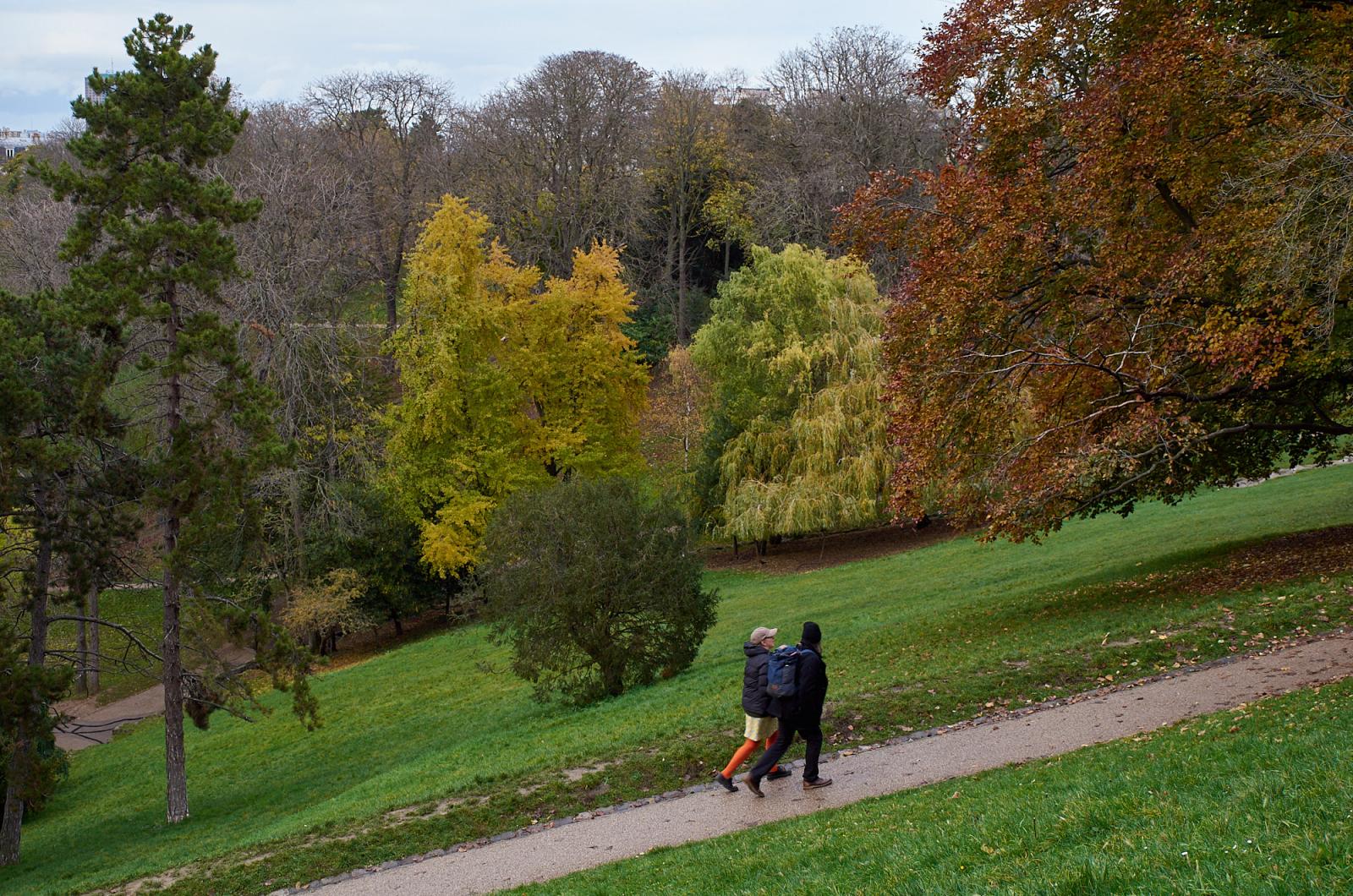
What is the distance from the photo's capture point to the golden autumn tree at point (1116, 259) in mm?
14789

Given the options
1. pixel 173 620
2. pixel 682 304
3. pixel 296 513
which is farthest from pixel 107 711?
pixel 682 304

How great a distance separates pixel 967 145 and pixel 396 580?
30.0m

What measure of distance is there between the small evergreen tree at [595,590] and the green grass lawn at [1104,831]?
33.6ft

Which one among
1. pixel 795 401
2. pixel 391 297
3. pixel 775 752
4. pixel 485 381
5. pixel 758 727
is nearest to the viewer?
pixel 775 752

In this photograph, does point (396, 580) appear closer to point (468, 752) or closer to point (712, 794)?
point (468, 752)

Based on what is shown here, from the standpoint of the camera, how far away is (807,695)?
11.3 metres

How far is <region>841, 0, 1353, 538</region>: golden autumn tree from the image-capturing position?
48.5 feet

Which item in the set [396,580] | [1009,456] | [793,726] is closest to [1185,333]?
[1009,456]

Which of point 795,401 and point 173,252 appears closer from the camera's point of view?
point 173,252

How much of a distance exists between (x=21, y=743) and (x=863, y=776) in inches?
637

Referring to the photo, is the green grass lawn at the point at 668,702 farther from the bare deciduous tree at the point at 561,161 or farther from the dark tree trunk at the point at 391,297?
the bare deciduous tree at the point at 561,161

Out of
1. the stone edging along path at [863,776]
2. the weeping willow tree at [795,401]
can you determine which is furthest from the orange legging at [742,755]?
the weeping willow tree at [795,401]

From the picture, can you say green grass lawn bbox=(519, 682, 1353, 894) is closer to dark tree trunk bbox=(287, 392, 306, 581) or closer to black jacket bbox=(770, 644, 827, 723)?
black jacket bbox=(770, 644, 827, 723)

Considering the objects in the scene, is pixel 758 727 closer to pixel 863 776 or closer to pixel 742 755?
pixel 742 755
